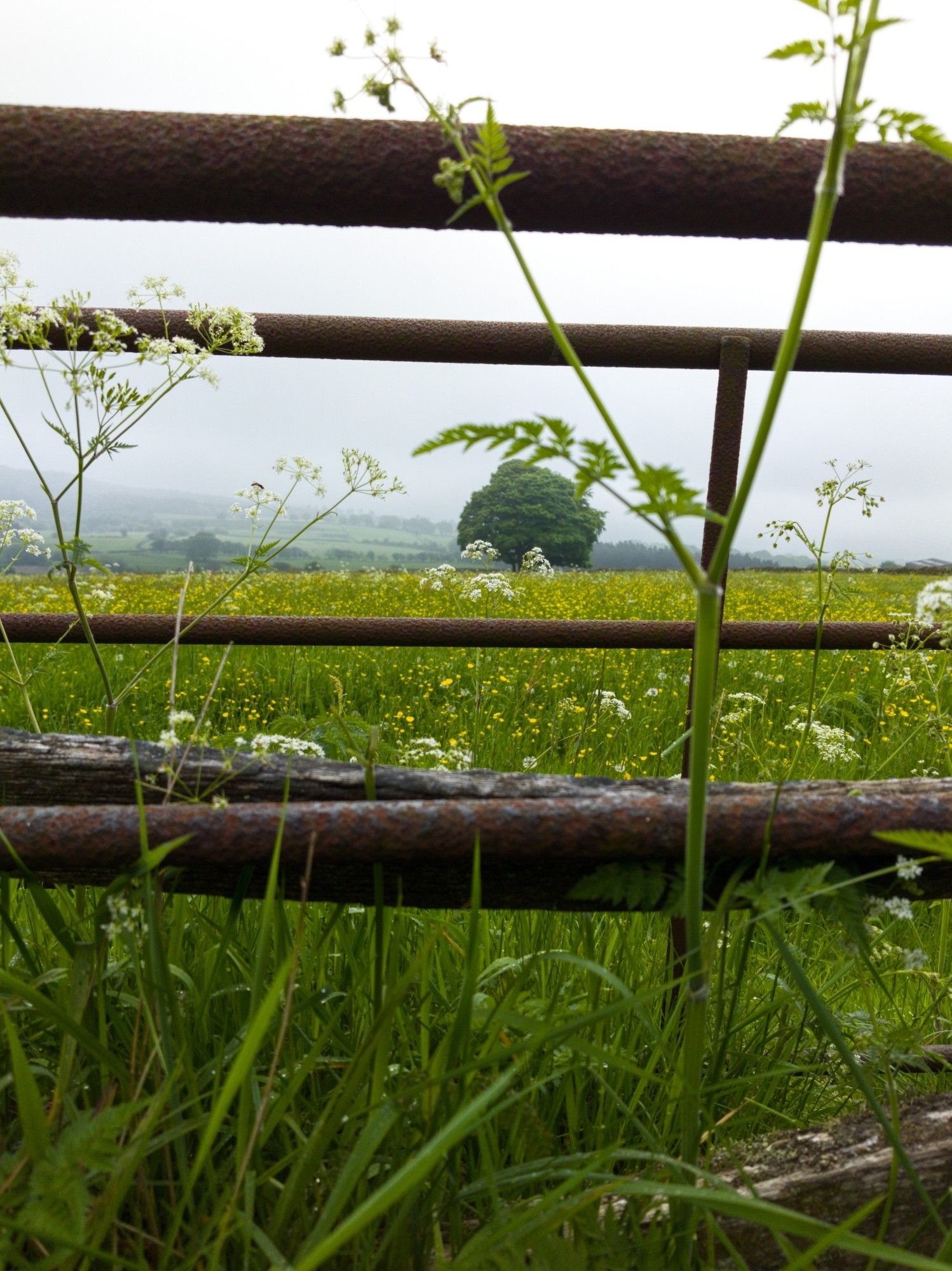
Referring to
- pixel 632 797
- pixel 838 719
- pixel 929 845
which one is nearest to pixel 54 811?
pixel 632 797

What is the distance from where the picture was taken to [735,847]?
0.85m

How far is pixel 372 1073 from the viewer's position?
3.12ft

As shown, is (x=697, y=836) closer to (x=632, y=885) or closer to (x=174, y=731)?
(x=632, y=885)

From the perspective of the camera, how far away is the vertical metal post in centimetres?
194

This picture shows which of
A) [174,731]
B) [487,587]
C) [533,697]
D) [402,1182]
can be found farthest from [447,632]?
[533,697]

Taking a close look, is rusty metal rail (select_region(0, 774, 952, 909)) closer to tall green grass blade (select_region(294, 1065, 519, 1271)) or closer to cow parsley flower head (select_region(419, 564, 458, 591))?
tall green grass blade (select_region(294, 1065, 519, 1271))

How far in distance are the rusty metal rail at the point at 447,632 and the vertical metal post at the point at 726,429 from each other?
0.82 feet

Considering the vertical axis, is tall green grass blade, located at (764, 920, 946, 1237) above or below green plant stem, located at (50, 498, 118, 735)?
below

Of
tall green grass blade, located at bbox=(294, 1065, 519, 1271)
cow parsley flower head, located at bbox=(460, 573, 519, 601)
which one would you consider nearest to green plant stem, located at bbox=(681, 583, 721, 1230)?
tall green grass blade, located at bbox=(294, 1065, 519, 1271)

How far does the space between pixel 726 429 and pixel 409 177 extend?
4.18ft

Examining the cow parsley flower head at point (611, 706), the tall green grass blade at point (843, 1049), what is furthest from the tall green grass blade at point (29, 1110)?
the cow parsley flower head at point (611, 706)

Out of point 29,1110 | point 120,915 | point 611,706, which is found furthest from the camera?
point 611,706

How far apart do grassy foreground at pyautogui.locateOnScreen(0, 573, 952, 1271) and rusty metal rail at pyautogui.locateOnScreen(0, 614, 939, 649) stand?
0.11m

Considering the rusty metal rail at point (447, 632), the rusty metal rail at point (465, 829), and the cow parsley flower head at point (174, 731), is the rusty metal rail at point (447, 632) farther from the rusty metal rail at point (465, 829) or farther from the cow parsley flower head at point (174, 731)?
the rusty metal rail at point (465, 829)
